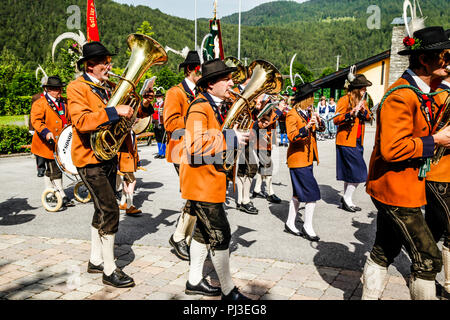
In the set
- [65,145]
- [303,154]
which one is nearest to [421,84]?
[303,154]

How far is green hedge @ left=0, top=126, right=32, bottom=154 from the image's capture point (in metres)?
14.4

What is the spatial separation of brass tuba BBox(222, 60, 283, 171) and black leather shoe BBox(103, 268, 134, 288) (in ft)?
5.27

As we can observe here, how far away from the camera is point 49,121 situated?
7066 mm

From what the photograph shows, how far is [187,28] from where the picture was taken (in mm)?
127375

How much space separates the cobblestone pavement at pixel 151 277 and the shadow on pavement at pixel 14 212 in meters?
1.42

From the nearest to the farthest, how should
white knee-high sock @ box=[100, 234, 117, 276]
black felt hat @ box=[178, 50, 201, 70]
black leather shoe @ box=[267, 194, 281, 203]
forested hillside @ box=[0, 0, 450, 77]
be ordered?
white knee-high sock @ box=[100, 234, 117, 276] → black felt hat @ box=[178, 50, 201, 70] → black leather shoe @ box=[267, 194, 281, 203] → forested hillside @ box=[0, 0, 450, 77]

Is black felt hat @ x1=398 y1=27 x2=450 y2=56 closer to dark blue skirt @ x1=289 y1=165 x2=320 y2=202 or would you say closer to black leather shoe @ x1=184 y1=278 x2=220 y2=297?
black leather shoe @ x1=184 y1=278 x2=220 y2=297

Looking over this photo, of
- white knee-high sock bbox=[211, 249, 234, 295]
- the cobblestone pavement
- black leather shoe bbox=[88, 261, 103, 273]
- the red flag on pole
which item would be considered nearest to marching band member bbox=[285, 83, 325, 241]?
the cobblestone pavement

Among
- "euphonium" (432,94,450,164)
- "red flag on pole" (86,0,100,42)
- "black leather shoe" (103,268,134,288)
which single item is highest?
"red flag on pole" (86,0,100,42)

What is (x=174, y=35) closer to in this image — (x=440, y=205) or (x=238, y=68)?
(x=238, y=68)

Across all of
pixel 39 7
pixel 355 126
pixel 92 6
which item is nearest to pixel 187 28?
pixel 39 7

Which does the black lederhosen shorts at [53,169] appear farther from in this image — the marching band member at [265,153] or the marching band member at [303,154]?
the marching band member at [303,154]

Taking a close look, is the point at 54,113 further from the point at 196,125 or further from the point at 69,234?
the point at 196,125

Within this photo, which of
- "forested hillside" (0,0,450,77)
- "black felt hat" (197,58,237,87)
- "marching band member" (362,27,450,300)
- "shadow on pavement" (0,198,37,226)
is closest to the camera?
"marching band member" (362,27,450,300)
